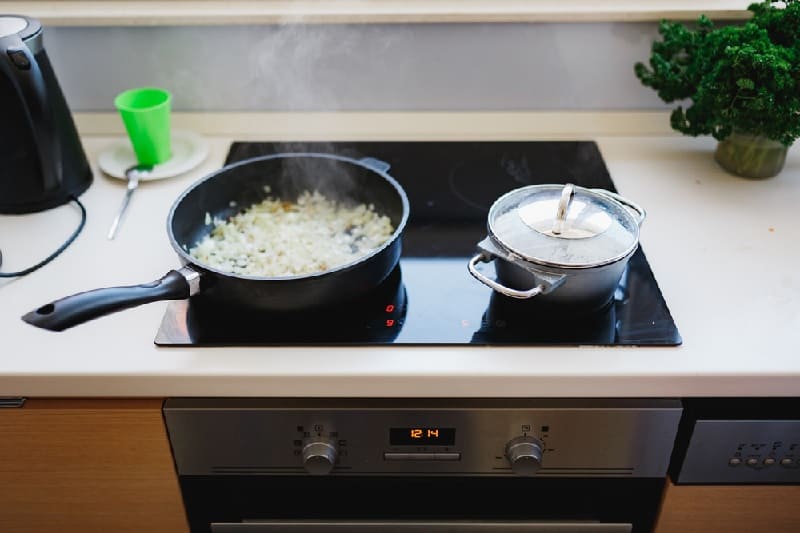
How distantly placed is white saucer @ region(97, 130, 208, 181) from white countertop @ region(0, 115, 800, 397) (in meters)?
0.15

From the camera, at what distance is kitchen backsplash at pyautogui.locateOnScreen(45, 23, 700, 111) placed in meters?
1.35

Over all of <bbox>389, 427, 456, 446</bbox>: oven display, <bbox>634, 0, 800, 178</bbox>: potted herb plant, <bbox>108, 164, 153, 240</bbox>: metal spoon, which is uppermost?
<bbox>634, 0, 800, 178</bbox>: potted herb plant

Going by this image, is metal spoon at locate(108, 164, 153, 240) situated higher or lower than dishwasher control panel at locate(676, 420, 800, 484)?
higher

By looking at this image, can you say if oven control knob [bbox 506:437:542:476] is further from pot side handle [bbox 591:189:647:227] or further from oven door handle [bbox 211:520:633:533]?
pot side handle [bbox 591:189:647:227]

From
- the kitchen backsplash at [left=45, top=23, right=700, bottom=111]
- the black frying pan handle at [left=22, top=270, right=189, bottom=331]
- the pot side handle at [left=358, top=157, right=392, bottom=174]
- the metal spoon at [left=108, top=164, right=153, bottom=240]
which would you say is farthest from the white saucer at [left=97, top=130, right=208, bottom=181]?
the black frying pan handle at [left=22, top=270, right=189, bottom=331]

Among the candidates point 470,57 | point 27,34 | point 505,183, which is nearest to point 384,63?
point 470,57

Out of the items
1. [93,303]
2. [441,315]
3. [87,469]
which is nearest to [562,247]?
[441,315]

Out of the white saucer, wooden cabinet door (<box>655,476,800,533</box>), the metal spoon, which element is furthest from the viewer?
the white saucer

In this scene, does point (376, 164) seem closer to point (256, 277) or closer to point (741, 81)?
point (256, 277)

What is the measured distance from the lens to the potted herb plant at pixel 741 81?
109cm

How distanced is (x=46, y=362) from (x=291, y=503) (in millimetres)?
390

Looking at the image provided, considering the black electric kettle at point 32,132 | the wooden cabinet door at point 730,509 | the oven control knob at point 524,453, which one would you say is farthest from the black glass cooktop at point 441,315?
the black electric kettle at point 32,132

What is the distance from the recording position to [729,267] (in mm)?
1040

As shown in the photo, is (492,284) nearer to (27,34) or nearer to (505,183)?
(505,183)
